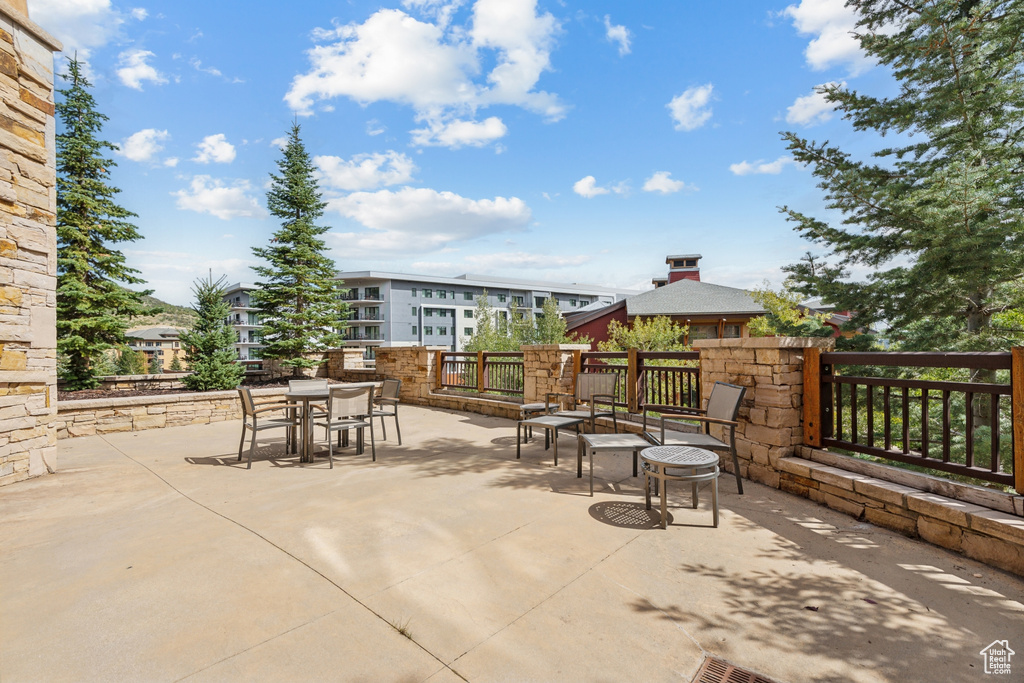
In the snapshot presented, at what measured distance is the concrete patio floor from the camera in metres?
1.77

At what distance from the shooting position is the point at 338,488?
404 cm

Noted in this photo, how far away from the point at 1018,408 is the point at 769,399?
1.63 m

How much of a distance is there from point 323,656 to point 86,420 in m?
7.82

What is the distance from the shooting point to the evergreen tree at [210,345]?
11086 millimetres

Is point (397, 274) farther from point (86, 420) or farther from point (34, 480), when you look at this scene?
point (34, 480)

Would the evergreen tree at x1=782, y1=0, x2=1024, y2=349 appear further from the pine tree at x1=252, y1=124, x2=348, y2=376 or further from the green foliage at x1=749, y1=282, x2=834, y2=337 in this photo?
the pine tree at x1=252, y1=124, x2=348, y2=376

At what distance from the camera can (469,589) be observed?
7.55ft

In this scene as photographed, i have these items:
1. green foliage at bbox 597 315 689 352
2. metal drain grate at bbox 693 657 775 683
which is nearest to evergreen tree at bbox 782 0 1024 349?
metal drain grate at bbox 693 657 775 683

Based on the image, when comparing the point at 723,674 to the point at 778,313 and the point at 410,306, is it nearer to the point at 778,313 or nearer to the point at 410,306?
the point at 778,313

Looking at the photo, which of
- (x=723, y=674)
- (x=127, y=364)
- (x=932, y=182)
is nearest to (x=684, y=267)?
(x=932, y=182)

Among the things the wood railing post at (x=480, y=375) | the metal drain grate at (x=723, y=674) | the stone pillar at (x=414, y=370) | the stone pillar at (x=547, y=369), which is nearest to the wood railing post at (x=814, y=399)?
the metal drain grate at (x=723, y=674)

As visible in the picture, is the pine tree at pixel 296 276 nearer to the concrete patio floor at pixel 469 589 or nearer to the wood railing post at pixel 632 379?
the concrete patio floor at pixel 469 589

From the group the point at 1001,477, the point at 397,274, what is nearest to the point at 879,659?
the point at 1001,477

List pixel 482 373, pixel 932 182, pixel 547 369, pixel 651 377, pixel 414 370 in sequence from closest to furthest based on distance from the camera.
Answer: pixel 651 377 → pixel 932 182 → pixel 547 369 → pixel 482 373 → pixel 414 370
